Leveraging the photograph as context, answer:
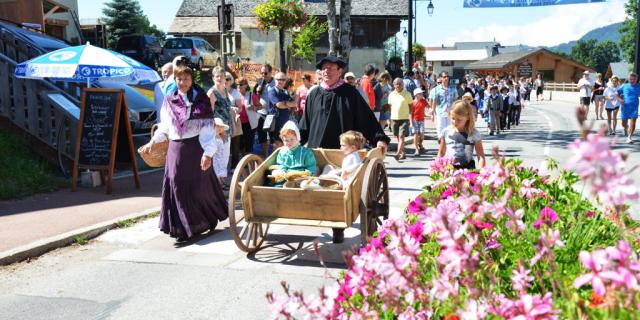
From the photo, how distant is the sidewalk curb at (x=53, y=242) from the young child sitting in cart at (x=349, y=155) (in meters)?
2.84

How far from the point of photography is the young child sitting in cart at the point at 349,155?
6.32 metres

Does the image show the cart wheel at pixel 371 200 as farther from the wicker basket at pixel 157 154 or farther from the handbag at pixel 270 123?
the handbag at pixel 270 123

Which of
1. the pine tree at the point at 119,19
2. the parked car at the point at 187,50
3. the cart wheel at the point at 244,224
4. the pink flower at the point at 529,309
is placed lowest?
the cart wheel at the point at 244,224

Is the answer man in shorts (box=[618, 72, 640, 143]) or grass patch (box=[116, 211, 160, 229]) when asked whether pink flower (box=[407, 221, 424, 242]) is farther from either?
man in shorts (box=[618, 72, 640, 143])

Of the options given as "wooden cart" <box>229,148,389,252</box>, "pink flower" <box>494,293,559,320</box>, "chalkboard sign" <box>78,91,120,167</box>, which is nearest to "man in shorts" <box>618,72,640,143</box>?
"wooden cart" <box>229,148,389,252</box>

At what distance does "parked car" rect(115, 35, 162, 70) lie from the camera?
107 ft

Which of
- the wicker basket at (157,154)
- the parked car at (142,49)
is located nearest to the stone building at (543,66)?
the parked car at (142,49)

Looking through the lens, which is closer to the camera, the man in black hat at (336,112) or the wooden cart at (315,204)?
the wooden cart at (315,204)

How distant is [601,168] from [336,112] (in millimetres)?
5482

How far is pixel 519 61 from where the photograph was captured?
6950cm

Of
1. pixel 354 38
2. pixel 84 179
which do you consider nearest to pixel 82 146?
pixel 84 179

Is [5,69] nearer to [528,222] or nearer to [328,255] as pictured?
[328,255]

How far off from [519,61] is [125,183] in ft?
213

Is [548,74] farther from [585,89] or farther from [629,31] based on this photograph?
[585,89]
